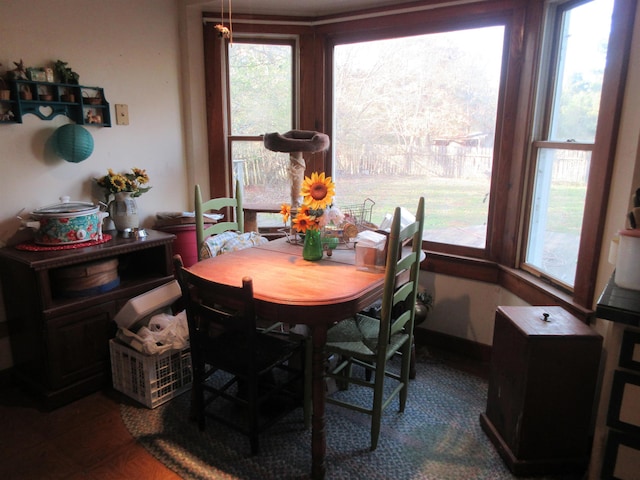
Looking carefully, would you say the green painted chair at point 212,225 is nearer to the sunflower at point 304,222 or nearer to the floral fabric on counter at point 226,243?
the floral fabric on counter at point 226,243

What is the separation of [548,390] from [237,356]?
127 cm

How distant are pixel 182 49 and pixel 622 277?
287 cm

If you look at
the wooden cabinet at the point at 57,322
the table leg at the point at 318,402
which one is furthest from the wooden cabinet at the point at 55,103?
the table leg at the point at 318,402

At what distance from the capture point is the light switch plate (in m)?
2.66

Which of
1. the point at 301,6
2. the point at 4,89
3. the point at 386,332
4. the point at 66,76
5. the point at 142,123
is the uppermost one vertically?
the point at 301,6

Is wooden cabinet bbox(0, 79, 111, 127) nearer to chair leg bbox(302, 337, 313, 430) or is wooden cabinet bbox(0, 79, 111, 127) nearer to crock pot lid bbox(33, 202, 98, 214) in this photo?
crock pot lid bbox(33, 202, 98, 214)

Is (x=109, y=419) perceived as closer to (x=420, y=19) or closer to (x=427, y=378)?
(x=427, y=378)

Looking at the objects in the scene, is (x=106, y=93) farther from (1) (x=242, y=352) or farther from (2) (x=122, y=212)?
(1) (x=242, y=352)

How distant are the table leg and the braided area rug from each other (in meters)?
0.08

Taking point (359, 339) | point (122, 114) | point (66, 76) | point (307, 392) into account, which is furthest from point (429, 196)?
→ point (66, 76)

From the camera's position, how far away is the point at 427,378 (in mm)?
2521

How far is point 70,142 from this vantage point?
233 centimetres

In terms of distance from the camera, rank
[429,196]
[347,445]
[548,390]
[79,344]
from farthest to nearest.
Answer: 1. [429,196]
2. [79,344]
3. [347,445]
4. [548,390]

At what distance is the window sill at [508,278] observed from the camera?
2.02 meters
